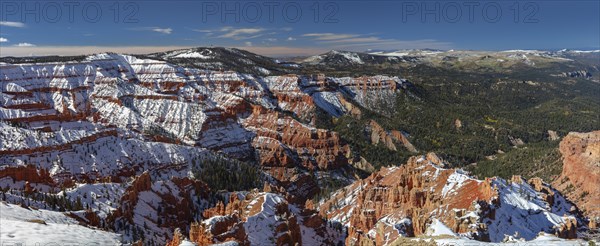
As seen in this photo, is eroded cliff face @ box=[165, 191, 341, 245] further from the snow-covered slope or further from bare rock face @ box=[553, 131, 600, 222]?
bare rock face @ box=[553, 131, 600, 222]

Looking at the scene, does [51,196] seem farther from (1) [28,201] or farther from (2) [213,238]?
(2) [213,238]

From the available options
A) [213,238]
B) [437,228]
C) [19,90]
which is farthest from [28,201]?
[19,90]

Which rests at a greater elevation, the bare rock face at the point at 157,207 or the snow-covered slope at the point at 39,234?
the snow-covered slope at the point at 39,234

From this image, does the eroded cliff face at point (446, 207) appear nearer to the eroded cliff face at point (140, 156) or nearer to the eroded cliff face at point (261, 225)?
the eroded cliff face at point (261, 225)

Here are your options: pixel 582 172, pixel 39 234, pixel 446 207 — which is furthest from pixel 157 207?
pixel 582 172

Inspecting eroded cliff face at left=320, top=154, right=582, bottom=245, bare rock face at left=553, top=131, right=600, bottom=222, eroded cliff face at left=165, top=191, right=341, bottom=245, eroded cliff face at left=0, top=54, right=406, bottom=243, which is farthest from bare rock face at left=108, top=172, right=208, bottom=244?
bare rock face at left=553, top=131, right=600, bottom=222

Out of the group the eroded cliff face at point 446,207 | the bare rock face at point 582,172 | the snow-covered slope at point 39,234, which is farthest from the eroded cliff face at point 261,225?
the bare rock face at point 582,172

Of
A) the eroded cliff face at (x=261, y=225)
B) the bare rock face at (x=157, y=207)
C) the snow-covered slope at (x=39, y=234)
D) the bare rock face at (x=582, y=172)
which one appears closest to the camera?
the snow-covered slope at (x=39, y=234)

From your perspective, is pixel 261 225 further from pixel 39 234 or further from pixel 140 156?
pixel 140 156
